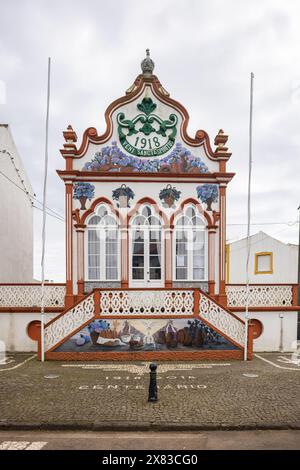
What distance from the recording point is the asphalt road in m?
5.45

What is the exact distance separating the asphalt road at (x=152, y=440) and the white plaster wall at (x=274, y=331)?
6761 millimetres

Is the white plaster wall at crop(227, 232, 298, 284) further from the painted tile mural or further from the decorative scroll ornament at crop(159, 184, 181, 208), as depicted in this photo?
the painted tile mural

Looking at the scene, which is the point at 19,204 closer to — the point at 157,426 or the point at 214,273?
the point at 214,273

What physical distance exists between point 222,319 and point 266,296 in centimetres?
260

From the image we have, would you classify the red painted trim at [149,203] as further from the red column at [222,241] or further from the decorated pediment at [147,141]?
the red column at [222,241]

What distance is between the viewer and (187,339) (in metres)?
11.1

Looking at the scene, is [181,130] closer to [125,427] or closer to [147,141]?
[147,141]

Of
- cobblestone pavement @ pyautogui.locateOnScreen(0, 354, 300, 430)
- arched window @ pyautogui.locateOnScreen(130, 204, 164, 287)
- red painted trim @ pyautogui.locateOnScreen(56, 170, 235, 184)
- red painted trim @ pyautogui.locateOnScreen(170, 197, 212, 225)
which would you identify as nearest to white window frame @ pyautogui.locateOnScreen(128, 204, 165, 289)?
arched window @ pyautogui.locateOnScreen(130, 204, 164, 287)

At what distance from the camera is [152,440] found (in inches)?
223

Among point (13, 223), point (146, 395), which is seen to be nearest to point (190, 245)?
point (146, 395)

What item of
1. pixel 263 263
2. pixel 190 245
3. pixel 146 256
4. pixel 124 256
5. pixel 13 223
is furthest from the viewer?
pixel 263 263

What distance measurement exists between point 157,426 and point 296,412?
267 cm

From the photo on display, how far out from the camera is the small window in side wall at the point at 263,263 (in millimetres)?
27531

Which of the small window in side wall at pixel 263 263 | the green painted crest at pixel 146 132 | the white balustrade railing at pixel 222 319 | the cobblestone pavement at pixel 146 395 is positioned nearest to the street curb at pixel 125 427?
the cobblestone pavement at pixel 146 395
